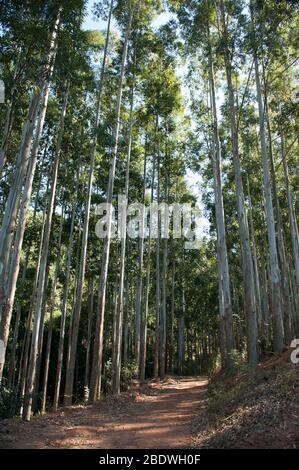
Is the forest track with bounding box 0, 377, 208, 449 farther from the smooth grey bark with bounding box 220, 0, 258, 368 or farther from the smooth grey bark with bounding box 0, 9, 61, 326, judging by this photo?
the smooth grey bark with bounding box 220, 0, 258, 368

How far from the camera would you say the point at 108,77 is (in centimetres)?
1562

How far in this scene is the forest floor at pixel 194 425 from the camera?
5.45 metres

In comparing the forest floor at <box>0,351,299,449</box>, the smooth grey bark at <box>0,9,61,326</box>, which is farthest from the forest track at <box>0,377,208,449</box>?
the smooth grey bark at <box>0,9,61,326</box>

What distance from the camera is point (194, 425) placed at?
306 inches

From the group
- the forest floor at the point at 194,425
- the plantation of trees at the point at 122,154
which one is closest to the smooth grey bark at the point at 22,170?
the plantation of trees at the point at 122,154

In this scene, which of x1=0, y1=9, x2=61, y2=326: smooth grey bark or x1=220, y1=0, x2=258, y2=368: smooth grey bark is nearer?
x1=0, y1=9, x2=61, y2=326: smooth grey bark

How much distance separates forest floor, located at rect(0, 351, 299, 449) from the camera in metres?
5.45

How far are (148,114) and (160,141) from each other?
8.20 ft

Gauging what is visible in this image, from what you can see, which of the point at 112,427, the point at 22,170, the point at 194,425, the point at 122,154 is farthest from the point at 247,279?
the point at 122,154

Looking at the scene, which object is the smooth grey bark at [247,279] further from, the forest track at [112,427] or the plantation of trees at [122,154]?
the forest track at [112,427]

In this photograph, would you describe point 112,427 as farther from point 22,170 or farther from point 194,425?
point 22,170

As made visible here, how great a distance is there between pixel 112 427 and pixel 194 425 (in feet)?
5.81

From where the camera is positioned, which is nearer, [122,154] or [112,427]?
[112,427]
